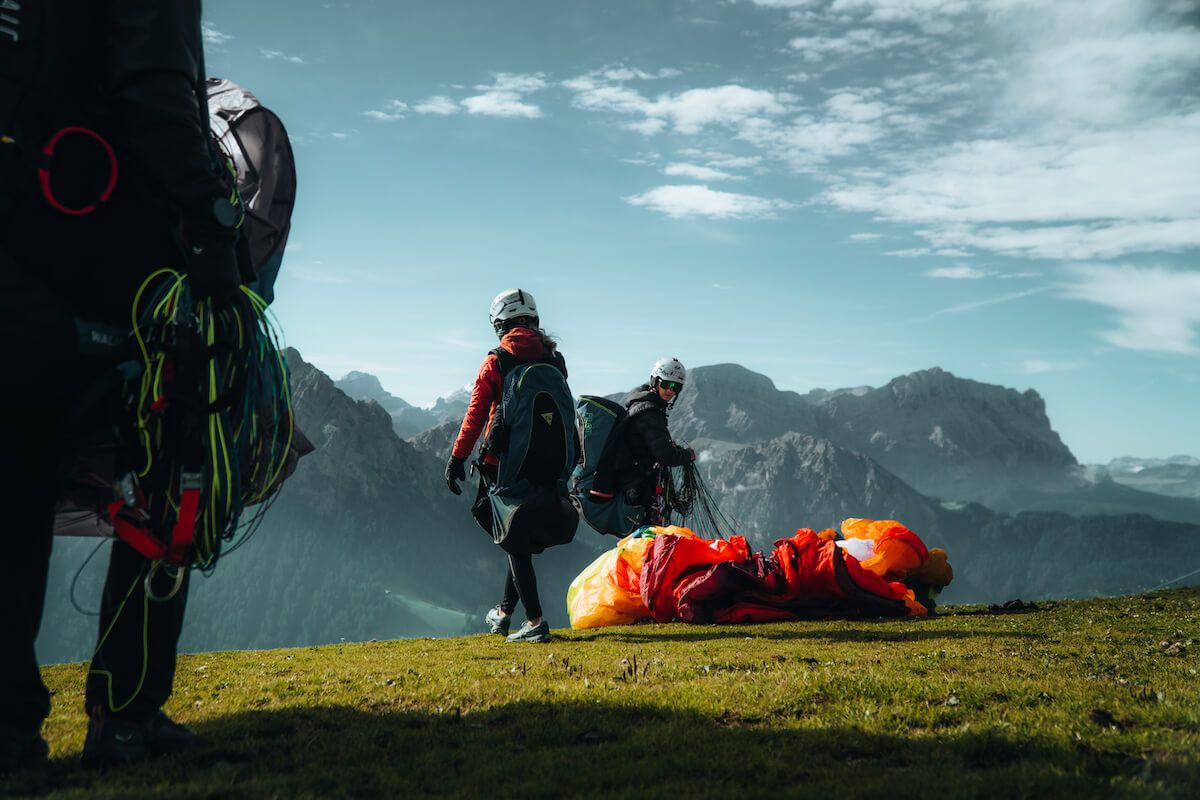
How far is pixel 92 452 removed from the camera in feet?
17.0

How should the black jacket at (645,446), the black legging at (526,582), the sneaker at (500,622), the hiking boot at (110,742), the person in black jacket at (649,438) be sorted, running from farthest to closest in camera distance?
the person in black jacket at (649,438) → the black jacket at (645,446) → the sneaker at (500,622) → the black legging at (526,582) → the hiking boot at (110,742)

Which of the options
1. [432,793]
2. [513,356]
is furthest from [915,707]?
[513,356]

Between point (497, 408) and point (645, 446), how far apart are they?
6.44 meters

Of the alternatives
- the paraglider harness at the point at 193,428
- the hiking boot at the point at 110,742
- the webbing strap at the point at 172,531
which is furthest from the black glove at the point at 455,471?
the webbing strap at the point at 172,531

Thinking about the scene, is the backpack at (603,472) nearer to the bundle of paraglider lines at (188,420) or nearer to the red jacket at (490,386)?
the red jacket at (490,386)

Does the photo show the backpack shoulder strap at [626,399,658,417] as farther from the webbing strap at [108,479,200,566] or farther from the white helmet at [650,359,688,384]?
the webbing strap at [108,479,200,566]

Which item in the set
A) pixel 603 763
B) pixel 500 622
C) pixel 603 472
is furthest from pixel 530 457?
pixel 603 763

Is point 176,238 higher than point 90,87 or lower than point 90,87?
lower

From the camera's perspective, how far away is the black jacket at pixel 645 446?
17391 mm

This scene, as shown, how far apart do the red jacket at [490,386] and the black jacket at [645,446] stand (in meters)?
5.36

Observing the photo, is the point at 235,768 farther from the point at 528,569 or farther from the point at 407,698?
the point at 528,569

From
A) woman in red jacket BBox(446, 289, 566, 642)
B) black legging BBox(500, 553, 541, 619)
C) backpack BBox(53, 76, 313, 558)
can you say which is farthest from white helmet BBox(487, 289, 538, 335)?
backpack BBox(53, 76, 313, 558)

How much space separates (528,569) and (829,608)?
5.32 m

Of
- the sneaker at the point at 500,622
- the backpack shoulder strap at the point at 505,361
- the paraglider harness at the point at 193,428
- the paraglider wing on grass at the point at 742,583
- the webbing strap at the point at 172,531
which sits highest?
the backpack shoulder strap at the point at 505,361
